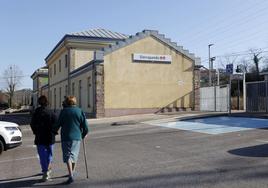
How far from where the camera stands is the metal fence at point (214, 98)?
3256cm

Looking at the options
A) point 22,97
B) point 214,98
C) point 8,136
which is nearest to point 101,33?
point 214,98

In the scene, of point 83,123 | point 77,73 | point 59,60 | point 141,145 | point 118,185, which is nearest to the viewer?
point 118,185

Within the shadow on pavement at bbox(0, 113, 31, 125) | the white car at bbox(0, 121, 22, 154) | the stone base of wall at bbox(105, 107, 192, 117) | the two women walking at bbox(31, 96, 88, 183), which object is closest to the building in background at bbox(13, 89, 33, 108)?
the shadow on pavement at bbox(0, 113, 31, 125)

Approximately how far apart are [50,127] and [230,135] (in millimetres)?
7859

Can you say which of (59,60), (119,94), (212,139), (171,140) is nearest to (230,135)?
(212,139)

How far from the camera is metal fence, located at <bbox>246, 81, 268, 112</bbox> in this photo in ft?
77.0

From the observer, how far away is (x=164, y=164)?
10.1 m

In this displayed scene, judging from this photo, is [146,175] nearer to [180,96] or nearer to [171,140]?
[171,140]

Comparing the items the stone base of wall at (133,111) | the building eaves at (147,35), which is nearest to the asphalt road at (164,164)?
the stone base of wall at (133,111)

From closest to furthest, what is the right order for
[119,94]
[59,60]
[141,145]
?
[141,145], [119,94], [59,60]

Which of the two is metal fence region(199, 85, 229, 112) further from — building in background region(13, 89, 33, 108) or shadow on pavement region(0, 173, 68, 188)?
building in background region(13, 89, 33, 108)

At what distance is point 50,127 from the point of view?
8992mm

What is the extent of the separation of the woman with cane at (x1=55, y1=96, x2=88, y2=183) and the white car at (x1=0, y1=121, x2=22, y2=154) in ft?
16.5

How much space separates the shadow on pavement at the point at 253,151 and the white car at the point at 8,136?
6606mm
